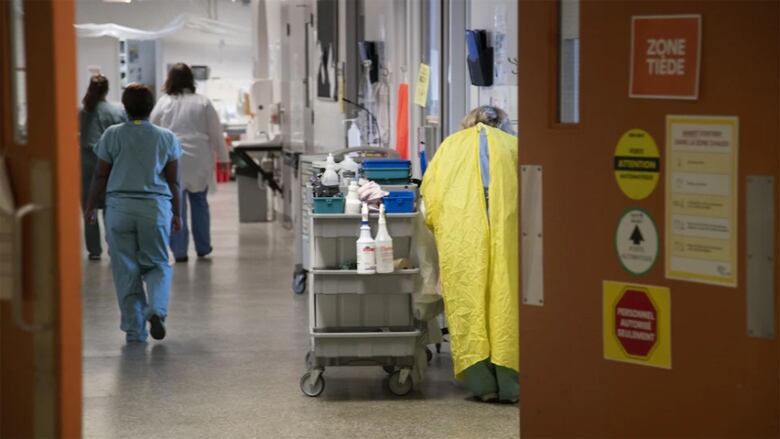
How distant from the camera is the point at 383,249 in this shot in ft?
19.7

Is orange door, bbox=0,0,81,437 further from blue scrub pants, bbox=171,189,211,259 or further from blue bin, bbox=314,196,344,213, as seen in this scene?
blue scrub pants, bbox=171,189,211,259

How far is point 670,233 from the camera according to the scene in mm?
3373

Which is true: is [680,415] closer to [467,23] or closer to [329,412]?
[329,412]

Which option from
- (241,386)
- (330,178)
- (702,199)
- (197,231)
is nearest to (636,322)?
(702,199)

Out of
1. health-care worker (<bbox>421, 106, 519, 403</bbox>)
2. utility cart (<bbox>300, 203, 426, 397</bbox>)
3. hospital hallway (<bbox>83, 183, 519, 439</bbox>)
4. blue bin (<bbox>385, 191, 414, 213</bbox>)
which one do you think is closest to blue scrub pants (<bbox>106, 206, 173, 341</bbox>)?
→ hospital hallway (<bbox>83, 183, 519, 439</bbox>)

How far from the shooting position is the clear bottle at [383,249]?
6.00m

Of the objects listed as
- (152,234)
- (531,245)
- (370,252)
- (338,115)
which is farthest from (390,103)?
(531,245)

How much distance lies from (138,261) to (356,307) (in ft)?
5.90

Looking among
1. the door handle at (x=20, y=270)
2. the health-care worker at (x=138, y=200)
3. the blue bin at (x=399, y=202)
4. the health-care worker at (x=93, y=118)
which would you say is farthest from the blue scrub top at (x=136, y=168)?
the door handle at (x=20, y=270)

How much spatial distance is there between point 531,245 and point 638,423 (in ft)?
1.82

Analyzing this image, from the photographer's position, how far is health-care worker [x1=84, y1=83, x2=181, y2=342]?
7414 mm

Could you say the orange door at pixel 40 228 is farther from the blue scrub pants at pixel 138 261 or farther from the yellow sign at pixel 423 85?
the yellow sign at pixel 423 85

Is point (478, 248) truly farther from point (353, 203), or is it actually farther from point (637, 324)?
point (637, 324)

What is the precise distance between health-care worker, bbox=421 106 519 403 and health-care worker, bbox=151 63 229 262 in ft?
16.6
